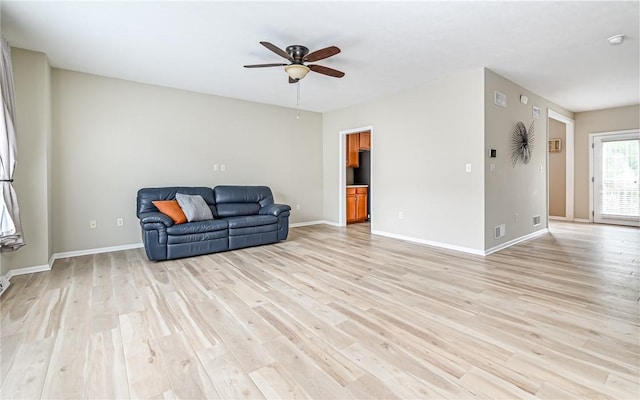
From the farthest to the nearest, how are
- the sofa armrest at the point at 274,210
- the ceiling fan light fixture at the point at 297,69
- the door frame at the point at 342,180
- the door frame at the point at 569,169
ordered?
the door frame at the point at 569,169 < the door frame at the point at 342,180 < the sofa armrest at the point at 274,210 < the ceiling fan light fixture at the point at 297,69

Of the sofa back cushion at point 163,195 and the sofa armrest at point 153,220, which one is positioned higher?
the sofa back cushion at point 163,195

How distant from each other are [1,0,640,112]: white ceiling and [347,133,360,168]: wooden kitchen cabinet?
2.18 metres

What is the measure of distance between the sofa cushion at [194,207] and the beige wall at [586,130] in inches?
325

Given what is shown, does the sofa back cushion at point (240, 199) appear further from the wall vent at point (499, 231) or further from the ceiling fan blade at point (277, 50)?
the wall vent at point (499, 231)

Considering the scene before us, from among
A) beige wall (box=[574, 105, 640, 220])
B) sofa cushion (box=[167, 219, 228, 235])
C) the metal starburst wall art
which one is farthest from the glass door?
sofa cushion (box=[167, 219, 228, 235])

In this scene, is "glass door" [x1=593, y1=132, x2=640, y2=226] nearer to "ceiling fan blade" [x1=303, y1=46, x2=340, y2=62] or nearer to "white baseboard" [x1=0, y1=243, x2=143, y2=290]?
"ceiling fan blade" [x1=303, y1=46, x2=340, y2=62]

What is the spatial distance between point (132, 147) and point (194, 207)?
57.5 inches

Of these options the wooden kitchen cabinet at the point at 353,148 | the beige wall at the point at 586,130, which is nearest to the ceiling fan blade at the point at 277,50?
the wooden kitchen cabinet at the point at 353,148

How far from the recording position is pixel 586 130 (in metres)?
6.91

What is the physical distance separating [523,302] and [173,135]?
5234 millimetres

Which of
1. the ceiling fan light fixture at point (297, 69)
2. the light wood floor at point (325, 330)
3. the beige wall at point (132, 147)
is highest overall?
the ceiling fan light fixture at point (297, 69)

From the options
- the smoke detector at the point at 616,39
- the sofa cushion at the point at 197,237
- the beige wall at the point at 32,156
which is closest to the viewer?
the smoke detector at the point at 616,39

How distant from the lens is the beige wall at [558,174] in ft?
24.2

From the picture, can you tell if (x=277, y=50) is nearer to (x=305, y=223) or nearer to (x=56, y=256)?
(x=56, y=256)
